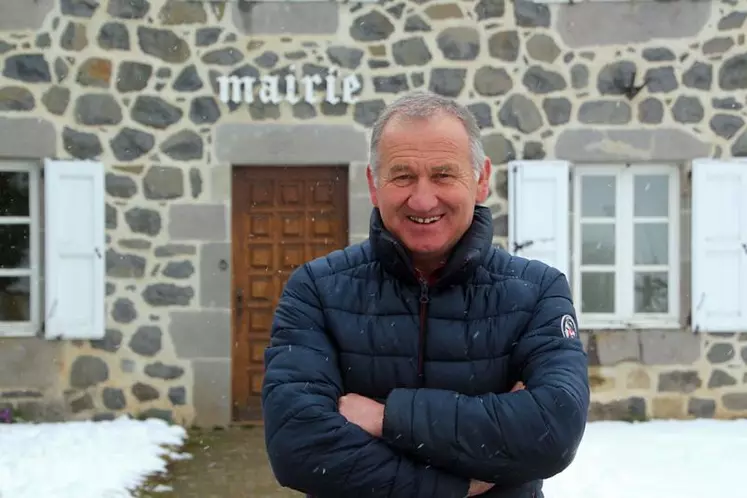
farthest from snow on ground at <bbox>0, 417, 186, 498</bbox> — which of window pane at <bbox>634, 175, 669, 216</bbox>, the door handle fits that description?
window pane at <bbox>634, 175, 669, 216</bbox>

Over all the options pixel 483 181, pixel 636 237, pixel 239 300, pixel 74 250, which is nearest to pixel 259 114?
pixel 239 300

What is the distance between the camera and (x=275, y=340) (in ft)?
5.29

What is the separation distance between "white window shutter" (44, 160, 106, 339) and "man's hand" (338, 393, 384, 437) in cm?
463

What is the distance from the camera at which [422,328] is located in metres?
1.54

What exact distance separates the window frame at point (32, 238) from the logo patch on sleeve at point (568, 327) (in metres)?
5.15

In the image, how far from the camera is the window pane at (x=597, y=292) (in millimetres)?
6082

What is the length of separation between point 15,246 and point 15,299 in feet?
1.32

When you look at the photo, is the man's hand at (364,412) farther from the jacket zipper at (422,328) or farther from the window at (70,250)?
the window at (70,250)

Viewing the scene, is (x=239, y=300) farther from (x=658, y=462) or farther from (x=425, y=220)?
(x=425, y=220)

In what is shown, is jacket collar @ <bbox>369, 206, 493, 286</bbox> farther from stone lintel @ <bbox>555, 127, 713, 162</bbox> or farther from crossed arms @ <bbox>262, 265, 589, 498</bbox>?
stone lintel @ <bbox>555, 127, 713, 162</bbox>

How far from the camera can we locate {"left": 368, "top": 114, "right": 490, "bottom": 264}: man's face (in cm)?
150

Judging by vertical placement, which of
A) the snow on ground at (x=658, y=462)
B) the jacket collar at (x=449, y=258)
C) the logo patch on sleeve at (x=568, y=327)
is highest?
the jacket collar at (x=449, y=258)

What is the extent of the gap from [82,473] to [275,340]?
343 cm

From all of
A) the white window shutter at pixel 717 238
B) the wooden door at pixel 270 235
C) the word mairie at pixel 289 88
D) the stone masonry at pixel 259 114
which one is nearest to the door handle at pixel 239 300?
the wooden door at pixel 270 235
